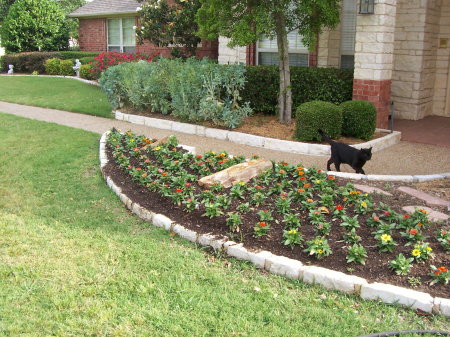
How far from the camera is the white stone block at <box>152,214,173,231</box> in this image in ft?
15.8

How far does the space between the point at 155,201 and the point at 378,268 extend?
2536 mm

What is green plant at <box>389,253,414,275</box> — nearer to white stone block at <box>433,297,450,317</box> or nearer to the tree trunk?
white stone block at <box>433,297,450,317</box>

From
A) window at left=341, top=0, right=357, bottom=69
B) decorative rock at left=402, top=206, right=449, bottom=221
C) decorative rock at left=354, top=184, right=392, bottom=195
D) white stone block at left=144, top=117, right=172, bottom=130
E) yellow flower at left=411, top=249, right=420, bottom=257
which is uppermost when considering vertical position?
window at left=341, top=0, right=357, bottom=69

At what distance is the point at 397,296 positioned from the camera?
3.50 metres

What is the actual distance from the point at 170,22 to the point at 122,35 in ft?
25.9

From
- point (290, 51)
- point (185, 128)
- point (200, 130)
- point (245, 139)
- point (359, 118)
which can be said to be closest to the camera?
point (359, 118)

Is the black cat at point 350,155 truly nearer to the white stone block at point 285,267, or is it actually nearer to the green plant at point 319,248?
the green plant at point 319,248

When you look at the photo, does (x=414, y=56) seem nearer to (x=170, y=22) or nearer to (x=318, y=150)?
(x=318, y=150)

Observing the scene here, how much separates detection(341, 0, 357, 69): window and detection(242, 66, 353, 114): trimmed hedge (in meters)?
1.65

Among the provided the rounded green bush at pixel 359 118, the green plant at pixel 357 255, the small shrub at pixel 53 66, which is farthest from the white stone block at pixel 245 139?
the small shrub at pixel 53 66

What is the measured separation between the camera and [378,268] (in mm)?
3867

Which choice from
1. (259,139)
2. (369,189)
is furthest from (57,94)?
(369,189)

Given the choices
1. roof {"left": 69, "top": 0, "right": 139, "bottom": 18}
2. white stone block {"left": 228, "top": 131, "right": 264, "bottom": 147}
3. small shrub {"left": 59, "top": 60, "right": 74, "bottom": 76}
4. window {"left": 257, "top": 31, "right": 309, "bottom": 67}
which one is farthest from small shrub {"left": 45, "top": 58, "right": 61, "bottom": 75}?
white stone block {"left": 228, "top": 131, "right": 264, "bottom": 147}

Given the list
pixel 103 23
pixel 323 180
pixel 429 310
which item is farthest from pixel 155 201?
pixel 103 23
